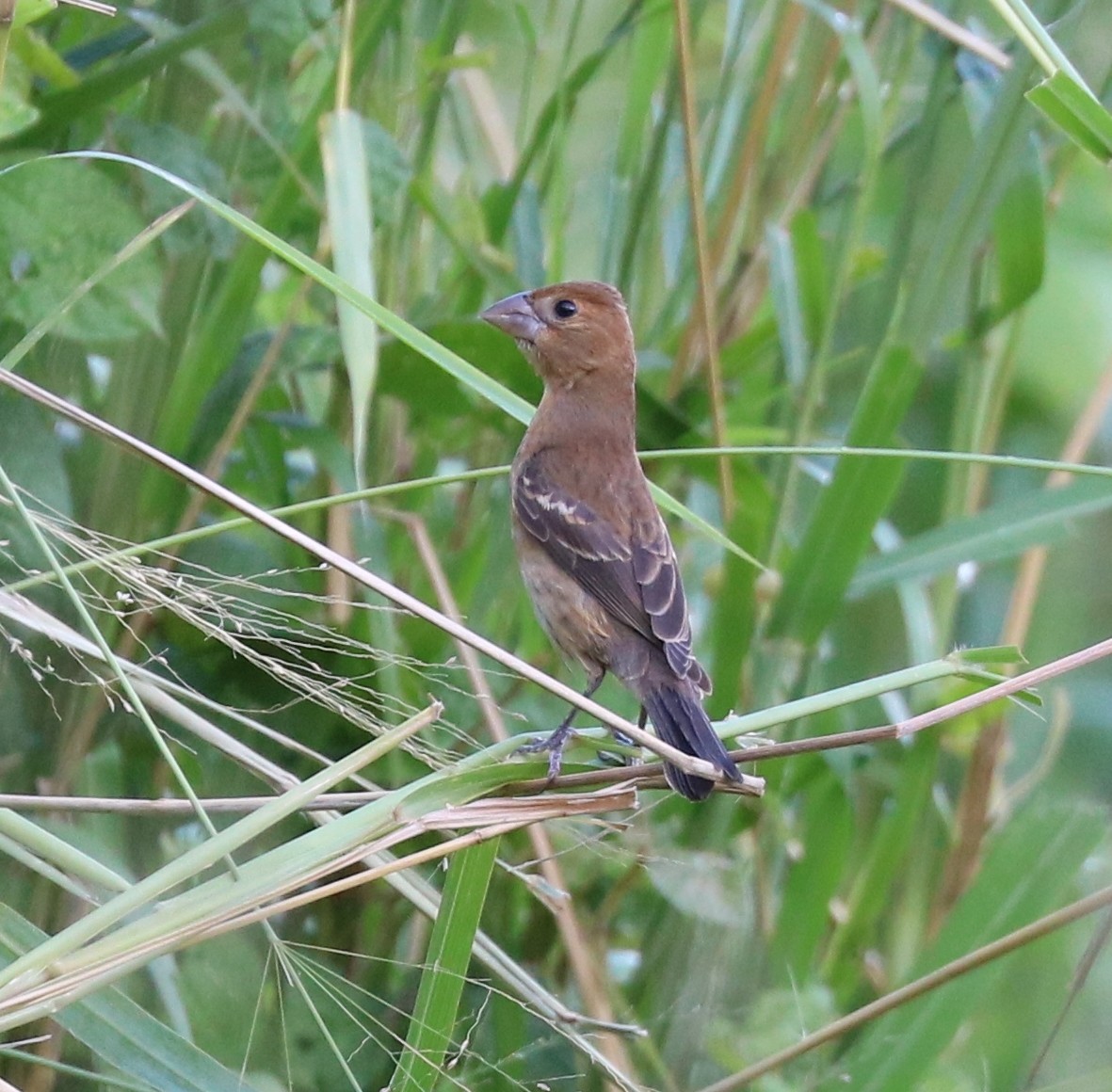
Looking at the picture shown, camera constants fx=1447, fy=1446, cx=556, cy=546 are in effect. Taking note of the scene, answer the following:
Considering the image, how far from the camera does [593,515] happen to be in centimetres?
252

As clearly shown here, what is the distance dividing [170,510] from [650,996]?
1.08 m

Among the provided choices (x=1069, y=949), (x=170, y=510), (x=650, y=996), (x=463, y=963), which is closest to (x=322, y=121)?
(x=170, y=510)

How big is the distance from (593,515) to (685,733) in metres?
0.72

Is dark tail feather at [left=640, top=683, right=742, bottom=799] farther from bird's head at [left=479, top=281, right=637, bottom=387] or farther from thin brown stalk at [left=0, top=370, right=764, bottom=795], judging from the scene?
bird's head at [left=479, top=281, right=637, bottom=387]

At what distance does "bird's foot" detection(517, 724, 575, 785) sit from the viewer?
64.4 inches

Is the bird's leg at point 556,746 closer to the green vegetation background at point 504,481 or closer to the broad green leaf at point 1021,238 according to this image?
the green vegetation background at point 504,481

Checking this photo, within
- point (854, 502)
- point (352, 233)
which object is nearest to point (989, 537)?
point (854, 502)

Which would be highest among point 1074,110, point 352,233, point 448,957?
point 1074,110

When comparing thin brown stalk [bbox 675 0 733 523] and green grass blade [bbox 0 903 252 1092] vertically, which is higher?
thin brown stalk [bbox 675 0 733 523]

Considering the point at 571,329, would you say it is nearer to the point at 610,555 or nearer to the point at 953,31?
the point at 610,555

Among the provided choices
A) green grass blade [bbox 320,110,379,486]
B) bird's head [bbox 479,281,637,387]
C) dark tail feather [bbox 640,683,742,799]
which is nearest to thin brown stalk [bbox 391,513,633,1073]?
dark tail feather [bbox 640,683,742,799]

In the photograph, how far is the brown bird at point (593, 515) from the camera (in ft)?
7.39

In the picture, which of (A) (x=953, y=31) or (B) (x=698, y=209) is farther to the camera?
(A) (x=953, y=31)

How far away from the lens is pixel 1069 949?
98.8 inches
